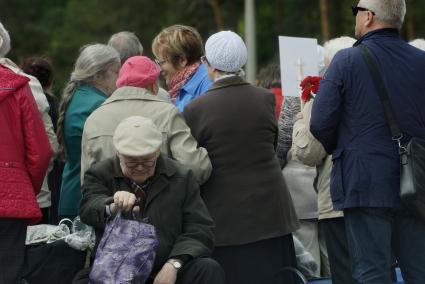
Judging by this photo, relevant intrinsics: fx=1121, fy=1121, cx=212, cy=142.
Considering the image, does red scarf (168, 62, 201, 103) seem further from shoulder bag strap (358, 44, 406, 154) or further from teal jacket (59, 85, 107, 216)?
shoulder bag strap (358, 44, 406, 154)

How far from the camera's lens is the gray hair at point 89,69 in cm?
681

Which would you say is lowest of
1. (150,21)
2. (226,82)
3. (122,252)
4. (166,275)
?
(150,21)

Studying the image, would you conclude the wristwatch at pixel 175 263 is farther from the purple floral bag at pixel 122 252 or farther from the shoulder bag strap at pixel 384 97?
the shoulder bag strap at pixel 384 97

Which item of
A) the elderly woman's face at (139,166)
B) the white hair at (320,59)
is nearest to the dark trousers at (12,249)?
the elderly woman's face at (139,166)

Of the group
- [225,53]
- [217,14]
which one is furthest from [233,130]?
[217,14]

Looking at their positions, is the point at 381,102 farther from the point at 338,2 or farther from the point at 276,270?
the point at 338,2

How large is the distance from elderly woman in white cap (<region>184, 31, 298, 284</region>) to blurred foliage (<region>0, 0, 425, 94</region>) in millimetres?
19686

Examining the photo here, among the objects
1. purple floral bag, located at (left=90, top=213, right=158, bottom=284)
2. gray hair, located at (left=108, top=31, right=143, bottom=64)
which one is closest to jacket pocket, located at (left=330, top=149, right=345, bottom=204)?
purple floral bag, located at (left=90, top=213, right=158, bottom=284)

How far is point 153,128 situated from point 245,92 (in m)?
0.81

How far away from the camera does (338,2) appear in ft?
87.8

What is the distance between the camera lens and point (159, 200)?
5.68 m

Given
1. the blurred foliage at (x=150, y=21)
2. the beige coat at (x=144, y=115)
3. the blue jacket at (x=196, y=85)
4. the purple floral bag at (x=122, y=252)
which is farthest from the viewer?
the blurred foliage at (x=150, y=21)

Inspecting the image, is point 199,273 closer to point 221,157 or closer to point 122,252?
point 122,252

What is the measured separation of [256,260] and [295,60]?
150 cm
